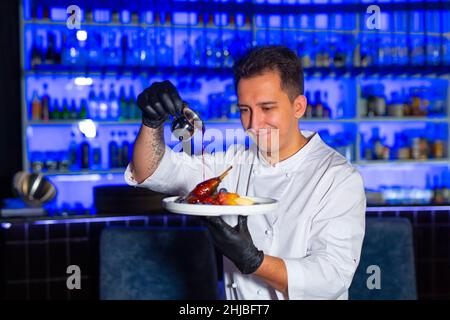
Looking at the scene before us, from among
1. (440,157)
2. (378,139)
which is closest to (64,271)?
(378,139)

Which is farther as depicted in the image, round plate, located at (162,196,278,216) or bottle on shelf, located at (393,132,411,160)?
bottle on shelf, located at (393,132,411,160)

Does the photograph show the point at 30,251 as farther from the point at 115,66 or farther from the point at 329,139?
the point at 329,139

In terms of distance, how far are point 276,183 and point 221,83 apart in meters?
2.21

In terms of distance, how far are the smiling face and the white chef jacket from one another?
0.46ft

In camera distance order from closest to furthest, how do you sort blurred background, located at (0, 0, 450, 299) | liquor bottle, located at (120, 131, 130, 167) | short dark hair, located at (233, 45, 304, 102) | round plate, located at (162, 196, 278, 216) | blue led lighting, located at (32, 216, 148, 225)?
round plate, located at (162, 196, 278, 216), short dark hair, located at (233, 45, 304, 102), blue led lighting, located at (32, 216, 148, 225), blurred background, located at (0, 0, 450, 299), liquor bottle, located at (120, 131, 130, 167)

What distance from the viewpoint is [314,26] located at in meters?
3.40

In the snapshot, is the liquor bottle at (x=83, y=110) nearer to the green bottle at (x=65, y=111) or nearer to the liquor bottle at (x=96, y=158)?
the green bottle at (x=65, y=111)

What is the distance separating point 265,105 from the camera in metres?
1.11

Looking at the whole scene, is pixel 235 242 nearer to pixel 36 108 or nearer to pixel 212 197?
pixel 212 197

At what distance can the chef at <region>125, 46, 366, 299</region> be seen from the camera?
3.39 feet

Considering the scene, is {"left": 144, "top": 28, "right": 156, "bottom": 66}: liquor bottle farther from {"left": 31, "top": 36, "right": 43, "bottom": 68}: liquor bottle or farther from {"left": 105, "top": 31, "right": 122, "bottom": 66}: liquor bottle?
{"left": 31, "top": 36, "right": 43, "bottom": 68}: liquor bottle

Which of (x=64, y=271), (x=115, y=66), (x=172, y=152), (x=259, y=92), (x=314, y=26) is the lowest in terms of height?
(x=64, y=271)

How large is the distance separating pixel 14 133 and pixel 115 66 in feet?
2.30

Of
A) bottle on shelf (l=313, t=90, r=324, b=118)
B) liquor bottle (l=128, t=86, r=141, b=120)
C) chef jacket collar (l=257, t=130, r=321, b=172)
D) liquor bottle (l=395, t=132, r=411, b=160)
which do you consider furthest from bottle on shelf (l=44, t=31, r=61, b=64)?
chef jacket collar (l=257, t=130, r=321, b=172)
